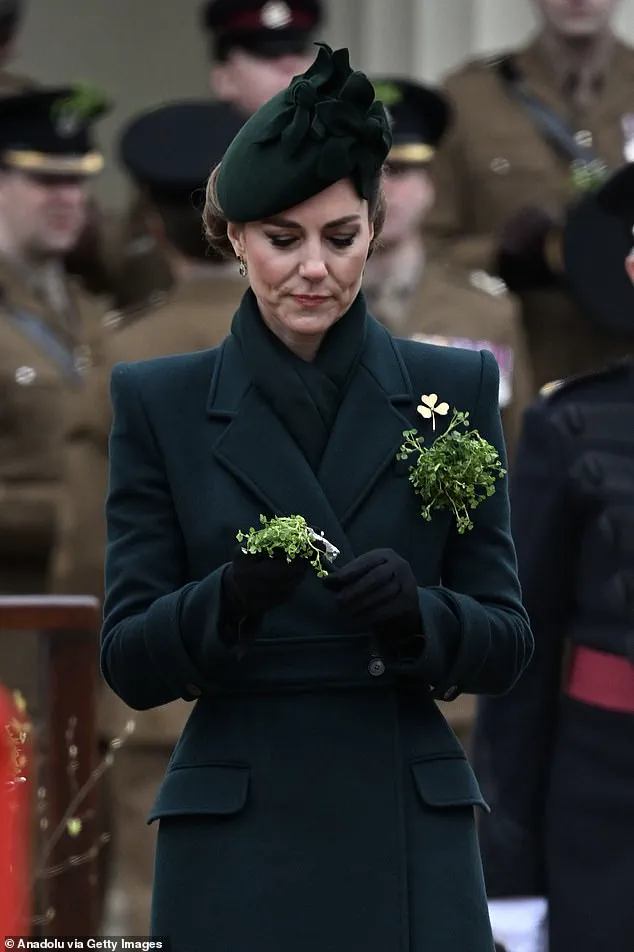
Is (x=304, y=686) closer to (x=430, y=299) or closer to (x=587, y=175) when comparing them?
(x=430, y=299)

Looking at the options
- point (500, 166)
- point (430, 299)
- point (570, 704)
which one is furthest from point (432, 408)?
point (500, 166)

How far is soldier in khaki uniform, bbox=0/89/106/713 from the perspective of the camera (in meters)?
6.48

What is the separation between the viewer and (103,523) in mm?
5941

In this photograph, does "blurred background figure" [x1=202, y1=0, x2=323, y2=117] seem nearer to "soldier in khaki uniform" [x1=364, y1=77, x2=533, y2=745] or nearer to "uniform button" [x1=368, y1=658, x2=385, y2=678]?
"soldier in khaki uniform" [x1=364, y1=77, x2=533, y2=745]

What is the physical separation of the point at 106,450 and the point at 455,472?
2854mm

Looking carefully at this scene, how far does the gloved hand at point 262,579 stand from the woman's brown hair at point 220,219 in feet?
1.48

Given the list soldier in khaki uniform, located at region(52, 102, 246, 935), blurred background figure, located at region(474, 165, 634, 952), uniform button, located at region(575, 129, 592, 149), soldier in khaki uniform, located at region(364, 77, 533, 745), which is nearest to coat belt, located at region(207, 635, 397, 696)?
blurred background figure, located at region(474, 165, 634, 952)

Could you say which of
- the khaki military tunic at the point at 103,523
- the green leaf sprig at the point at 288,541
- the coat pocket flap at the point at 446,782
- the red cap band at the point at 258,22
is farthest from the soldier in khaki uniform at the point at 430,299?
the green leaf sprig at the point at 288,541

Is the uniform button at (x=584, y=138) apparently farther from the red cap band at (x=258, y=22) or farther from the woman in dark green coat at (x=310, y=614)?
the woman in dark green coat at (x=310, y=614)

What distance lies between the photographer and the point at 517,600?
318 cm

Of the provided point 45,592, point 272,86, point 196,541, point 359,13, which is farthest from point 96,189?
point 196,541

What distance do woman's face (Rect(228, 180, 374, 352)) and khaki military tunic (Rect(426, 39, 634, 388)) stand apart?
11.3ft

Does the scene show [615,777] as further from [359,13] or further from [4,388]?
[359,13]

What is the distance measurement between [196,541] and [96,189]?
6.81 metres
